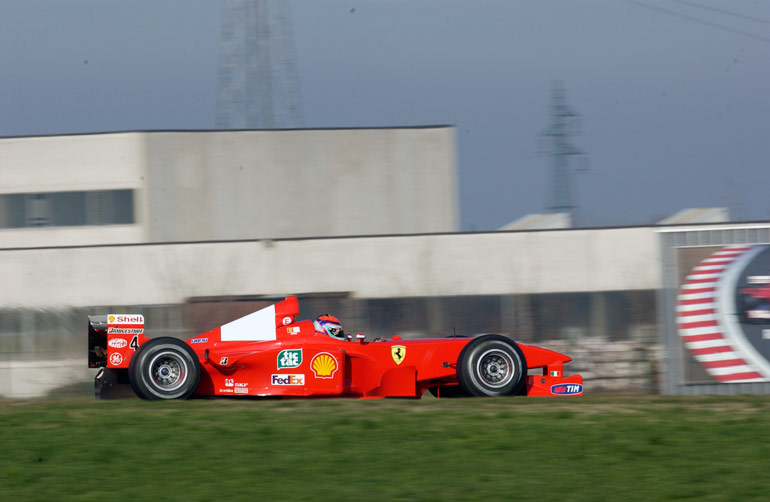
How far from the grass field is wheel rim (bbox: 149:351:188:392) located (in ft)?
4.60

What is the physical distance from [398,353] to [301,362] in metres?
1.19

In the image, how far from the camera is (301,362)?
38.9 ft

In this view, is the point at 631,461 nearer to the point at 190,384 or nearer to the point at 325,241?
the point at 190,384

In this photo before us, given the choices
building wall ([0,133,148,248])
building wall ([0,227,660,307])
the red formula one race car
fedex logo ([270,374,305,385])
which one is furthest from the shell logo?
building wall ([0,133,148,248])

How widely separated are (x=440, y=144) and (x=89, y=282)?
12.6m

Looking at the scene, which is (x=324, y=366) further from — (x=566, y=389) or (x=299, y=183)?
(x=299, y=183)

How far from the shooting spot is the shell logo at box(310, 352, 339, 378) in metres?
11.8

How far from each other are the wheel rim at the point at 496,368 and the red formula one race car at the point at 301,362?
0.04ft

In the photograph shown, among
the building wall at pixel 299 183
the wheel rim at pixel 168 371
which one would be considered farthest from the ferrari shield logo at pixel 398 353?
the building wall at pixel 299 183

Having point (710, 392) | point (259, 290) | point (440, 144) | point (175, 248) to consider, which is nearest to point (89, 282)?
point (175, 248)

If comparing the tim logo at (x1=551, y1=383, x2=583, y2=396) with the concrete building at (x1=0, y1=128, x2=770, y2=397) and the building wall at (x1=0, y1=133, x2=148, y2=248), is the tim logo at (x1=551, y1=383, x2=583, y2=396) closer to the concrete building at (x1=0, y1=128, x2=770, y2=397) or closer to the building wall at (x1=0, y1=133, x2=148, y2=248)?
the concrete building at (x1=0, y1=128, x2=770, y2=397)

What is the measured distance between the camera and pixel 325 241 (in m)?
24.7

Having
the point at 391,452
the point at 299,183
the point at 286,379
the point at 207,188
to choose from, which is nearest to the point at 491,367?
the point at 286,379

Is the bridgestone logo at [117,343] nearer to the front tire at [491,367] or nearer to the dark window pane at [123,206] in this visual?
the front tire at [491,367]
